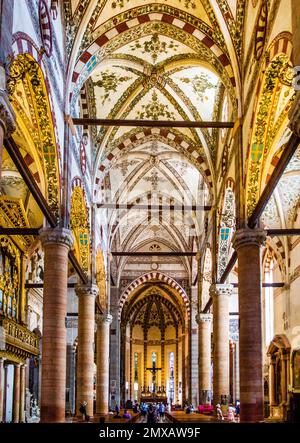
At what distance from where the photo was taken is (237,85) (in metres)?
21.0

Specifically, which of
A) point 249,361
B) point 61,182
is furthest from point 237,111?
point 249,361

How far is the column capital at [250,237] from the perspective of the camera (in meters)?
19.6

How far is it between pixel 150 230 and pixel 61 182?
83.1 ft

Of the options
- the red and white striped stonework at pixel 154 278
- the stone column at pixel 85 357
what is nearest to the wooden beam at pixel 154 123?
the stone column at pixel 85 357

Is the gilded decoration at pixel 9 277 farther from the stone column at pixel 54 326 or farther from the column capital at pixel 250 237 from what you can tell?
the column capital at pixel 250 237

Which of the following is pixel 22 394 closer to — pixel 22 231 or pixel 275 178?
pixel 22 231

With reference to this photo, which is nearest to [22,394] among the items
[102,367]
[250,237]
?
[102,367]

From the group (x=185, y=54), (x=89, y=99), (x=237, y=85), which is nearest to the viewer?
(x=237, y=85)

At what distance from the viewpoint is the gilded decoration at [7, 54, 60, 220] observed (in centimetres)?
1637

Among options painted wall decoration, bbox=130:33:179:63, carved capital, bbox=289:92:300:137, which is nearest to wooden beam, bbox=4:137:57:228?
carved capital, bbox=289:92:300:137

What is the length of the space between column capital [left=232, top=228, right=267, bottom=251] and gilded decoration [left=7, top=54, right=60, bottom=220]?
202 inches

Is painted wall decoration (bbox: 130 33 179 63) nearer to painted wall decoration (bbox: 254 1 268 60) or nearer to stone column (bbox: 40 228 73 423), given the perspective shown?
painted wall decoration (bbox: 254 1 268 60)
